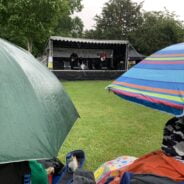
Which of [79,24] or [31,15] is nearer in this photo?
[31,15]

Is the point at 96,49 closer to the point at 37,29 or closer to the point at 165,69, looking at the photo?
the point at 37,29

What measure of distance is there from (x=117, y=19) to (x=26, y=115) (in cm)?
3492

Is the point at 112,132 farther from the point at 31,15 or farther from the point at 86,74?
the point at 31,15

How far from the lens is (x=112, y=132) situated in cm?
567

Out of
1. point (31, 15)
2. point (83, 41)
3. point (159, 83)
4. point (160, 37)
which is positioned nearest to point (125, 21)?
point (160, 37)

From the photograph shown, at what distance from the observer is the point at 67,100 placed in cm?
274

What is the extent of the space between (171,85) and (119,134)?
3.44m

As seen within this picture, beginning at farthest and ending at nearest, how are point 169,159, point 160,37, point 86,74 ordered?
1. point 160,37
2. point 86,74
3. point 169,159

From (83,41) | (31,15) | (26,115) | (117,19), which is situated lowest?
(26,115)

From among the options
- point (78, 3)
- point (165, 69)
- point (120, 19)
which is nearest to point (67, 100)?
point (165, 69)

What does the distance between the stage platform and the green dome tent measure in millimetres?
14107

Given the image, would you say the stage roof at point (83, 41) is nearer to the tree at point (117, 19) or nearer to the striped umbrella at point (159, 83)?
the striped umbrella at point (159, 83)

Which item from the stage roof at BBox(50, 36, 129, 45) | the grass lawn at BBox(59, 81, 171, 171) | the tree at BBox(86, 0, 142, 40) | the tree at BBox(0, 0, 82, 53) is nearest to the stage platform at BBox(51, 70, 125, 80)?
the stage roof at BBox(50, 36, 129, 45)

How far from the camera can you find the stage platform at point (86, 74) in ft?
53.7
